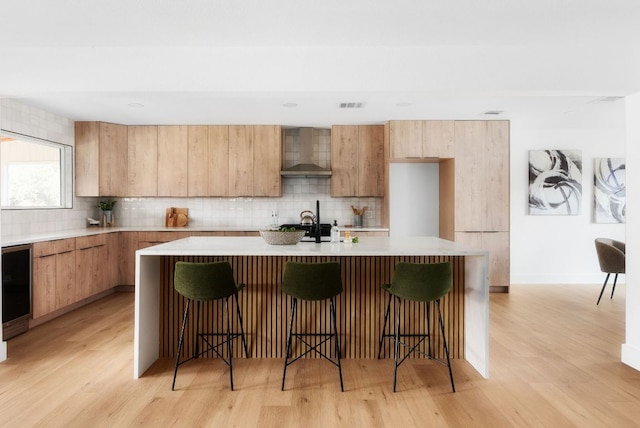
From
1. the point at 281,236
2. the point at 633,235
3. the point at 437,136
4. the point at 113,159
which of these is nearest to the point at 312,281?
the point at 281,236

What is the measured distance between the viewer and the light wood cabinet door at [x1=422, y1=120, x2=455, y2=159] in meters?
5.46

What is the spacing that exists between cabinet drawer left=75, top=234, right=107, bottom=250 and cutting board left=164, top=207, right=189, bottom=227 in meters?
1.00

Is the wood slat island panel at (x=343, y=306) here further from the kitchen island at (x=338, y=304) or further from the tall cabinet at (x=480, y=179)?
the tall cabinet at (x=480, y=179)

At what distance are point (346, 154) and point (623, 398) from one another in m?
4.10

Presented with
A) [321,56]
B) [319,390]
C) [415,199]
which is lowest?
[319,390]

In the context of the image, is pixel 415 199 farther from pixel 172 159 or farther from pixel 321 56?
pixel 172 159

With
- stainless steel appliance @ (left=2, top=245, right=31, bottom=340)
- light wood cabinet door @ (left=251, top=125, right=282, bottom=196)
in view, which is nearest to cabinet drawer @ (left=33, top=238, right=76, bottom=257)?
stainless steel appliance @ (left=2, top=245, right=31, bottom=340)

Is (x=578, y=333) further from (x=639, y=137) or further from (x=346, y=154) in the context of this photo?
(x=346, y=154)

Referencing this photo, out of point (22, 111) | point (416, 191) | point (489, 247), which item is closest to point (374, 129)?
point (416, 191)

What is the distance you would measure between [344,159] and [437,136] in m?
1.33

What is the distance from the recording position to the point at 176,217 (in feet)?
19.9

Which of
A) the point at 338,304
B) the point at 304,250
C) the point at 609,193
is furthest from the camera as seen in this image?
the point at 609,193

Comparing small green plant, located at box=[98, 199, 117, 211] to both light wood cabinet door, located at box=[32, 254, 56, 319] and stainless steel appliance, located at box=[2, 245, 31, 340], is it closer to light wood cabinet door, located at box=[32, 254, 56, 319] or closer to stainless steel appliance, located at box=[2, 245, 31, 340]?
light wood cabinet door, located at box=[32, 254, 56, 319]

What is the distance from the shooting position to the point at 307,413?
2.36 metres
